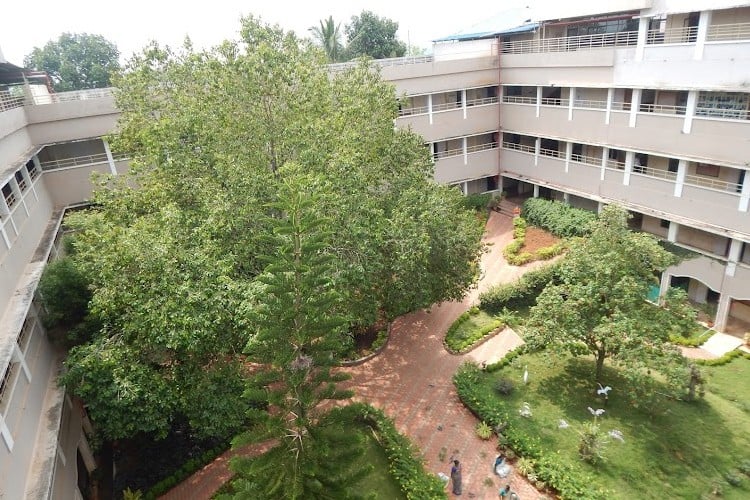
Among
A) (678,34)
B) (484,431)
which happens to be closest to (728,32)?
(678,34)

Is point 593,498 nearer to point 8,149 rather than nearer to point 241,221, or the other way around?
point 241,221

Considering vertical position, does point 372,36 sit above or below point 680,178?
above

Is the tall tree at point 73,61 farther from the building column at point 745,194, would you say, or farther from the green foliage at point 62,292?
the building column at point 745,194

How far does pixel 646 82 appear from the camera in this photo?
17.3 metres

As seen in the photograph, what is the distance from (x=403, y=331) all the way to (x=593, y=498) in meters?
8.09

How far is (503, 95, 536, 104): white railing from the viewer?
2289 cm

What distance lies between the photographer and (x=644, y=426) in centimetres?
1264

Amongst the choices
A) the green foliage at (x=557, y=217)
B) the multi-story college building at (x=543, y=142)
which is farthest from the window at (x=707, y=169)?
the green foliage at (x=557, y=217)

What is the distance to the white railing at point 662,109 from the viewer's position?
17.0 meters

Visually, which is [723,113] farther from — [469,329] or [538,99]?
[469,329]

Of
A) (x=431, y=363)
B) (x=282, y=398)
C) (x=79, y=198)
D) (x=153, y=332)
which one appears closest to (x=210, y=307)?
(x=153, y=332)

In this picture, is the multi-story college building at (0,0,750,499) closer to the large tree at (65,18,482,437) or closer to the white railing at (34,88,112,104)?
the white railing at (34,88,112,104)

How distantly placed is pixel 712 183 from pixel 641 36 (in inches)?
218

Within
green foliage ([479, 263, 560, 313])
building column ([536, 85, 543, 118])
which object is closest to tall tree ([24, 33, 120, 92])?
building column ([536, 85, 543, 118])
